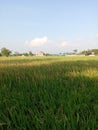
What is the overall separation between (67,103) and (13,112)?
1.83 ft

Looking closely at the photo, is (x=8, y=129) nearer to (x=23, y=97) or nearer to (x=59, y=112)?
(x=59, y=112)

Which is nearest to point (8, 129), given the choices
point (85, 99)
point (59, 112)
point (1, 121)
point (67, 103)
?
point (1, 121)

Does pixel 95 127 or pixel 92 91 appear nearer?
pixel 95 127

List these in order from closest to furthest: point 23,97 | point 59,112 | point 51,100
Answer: point 59,112 < point 51,100 < point 23,97

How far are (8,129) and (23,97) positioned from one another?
75 centimetres

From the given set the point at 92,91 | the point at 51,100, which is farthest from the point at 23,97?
the point at 92,91

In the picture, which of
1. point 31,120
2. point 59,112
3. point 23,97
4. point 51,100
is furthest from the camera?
point 23,97

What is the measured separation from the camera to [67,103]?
6.56 feet

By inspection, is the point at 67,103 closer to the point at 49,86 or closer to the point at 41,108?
the point at 41,108

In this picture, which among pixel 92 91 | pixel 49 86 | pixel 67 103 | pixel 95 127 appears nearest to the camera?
pixel 95 127

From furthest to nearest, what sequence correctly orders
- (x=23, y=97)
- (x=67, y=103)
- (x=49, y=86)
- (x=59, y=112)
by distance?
(x=49, y=86) → (x=23, y=97) → (x=67, y=103) → (x=59, y=112)

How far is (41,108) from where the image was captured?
2008mm

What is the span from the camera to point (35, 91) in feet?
8.84

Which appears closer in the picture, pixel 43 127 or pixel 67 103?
pixel 43 127
